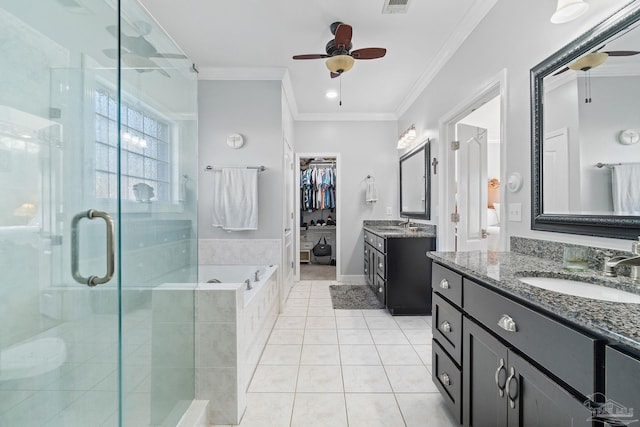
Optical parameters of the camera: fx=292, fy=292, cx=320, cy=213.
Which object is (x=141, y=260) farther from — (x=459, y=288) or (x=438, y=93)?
(x=438, y=93)

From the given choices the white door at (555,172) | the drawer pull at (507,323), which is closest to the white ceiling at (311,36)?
the white door at (555,172)

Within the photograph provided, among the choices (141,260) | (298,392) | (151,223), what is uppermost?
(151,223)

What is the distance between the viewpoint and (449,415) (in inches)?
65.1

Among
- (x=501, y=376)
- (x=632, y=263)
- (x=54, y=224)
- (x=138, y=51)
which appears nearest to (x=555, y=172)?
(x=632, y=263)

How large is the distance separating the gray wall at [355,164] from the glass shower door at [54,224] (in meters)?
3.61

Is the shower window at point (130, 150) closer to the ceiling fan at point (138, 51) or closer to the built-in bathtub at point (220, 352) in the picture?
the ceiling fan at point (138, 51)

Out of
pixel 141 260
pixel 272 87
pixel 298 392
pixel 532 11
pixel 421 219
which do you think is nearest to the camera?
pixel 141 260

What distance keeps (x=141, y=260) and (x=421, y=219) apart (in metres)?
3.10

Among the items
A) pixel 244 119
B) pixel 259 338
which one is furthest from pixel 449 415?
pixel 244 119

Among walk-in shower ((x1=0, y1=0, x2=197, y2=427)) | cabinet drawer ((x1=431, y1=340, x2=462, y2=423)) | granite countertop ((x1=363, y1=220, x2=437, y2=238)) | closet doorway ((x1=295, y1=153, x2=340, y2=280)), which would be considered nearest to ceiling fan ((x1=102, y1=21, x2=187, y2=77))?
walk-in shower ((x1=0, y1=0, x2=197, y2=427))

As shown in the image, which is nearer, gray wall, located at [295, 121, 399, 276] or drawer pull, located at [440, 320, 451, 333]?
drawer pull, located at [440, 320, 451, 333]

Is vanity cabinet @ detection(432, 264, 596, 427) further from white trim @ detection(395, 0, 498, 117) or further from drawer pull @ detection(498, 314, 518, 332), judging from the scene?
white trim @ detection(395, 0, 498, 117)

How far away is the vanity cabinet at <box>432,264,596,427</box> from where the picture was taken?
747mm

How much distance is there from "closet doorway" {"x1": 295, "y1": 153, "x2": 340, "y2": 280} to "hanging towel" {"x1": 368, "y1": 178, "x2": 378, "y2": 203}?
2.96 feet
